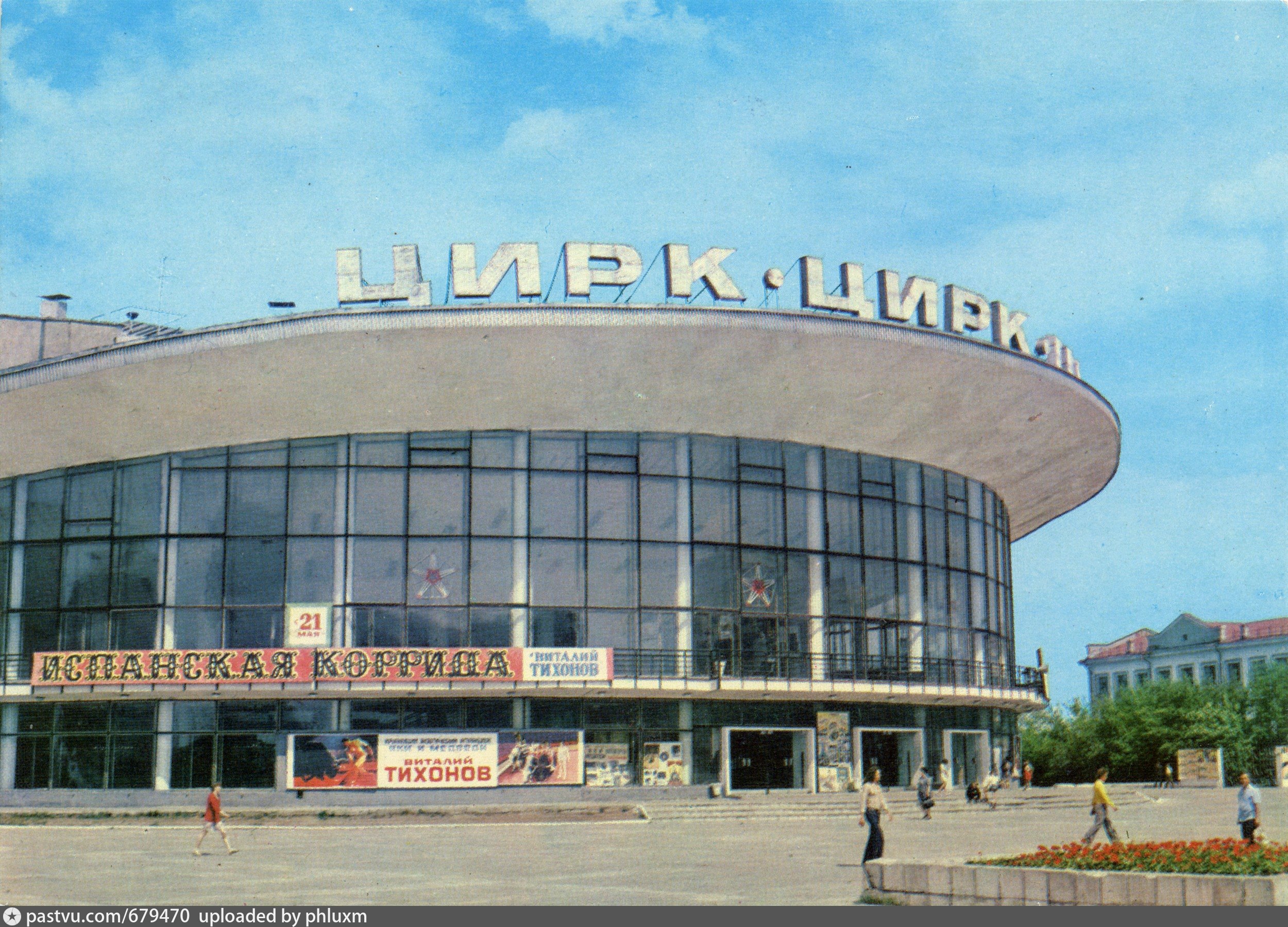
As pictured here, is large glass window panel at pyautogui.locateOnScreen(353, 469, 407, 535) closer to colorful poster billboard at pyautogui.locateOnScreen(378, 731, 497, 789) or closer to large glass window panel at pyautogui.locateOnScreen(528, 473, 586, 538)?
large glass window panel at pyautogui.locateOnScreen(528, 473, 586, 538)

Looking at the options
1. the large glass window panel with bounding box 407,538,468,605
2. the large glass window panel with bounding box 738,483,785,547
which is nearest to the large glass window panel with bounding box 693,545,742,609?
the large glass window panel with bounding box 738,483,785,547

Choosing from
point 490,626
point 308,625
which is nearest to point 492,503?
point 490,626

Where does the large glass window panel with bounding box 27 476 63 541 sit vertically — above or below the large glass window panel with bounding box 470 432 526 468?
below

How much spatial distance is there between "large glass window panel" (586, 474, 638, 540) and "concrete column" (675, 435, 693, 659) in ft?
5.14

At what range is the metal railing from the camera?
152ft

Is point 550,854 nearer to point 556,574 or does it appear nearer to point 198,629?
point 556,574

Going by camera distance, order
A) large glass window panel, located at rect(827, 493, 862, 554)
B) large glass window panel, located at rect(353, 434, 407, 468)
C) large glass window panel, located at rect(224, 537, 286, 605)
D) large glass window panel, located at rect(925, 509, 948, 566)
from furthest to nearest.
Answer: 1. large glass window panel, located at rect(925, 509, 948, 566)
2. large glass window panel, located at rect(827, 493, 862, 554)
3. large glass window panel, located at rect(353, 434, 407, 468)
4. large glass window panel, located at rect(224, 537, 286, 605)

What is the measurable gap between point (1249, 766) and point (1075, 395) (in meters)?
38.8

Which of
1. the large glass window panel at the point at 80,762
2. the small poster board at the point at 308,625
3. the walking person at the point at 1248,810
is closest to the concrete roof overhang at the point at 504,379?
the small poster board at the point at 308,625

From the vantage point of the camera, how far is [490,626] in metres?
45.8

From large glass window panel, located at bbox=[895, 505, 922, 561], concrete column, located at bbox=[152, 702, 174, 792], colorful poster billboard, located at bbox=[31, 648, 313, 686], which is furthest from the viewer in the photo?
large glass window panel, located at bbox=[895, 505, 922, 561]

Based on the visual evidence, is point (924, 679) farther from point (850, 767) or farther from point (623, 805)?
point (623, 805)

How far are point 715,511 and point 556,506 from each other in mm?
5342

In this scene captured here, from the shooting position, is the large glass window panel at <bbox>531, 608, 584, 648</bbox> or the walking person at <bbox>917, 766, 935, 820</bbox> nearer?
the walking person at <bbox>917, 766, 935, 820</bbox>
